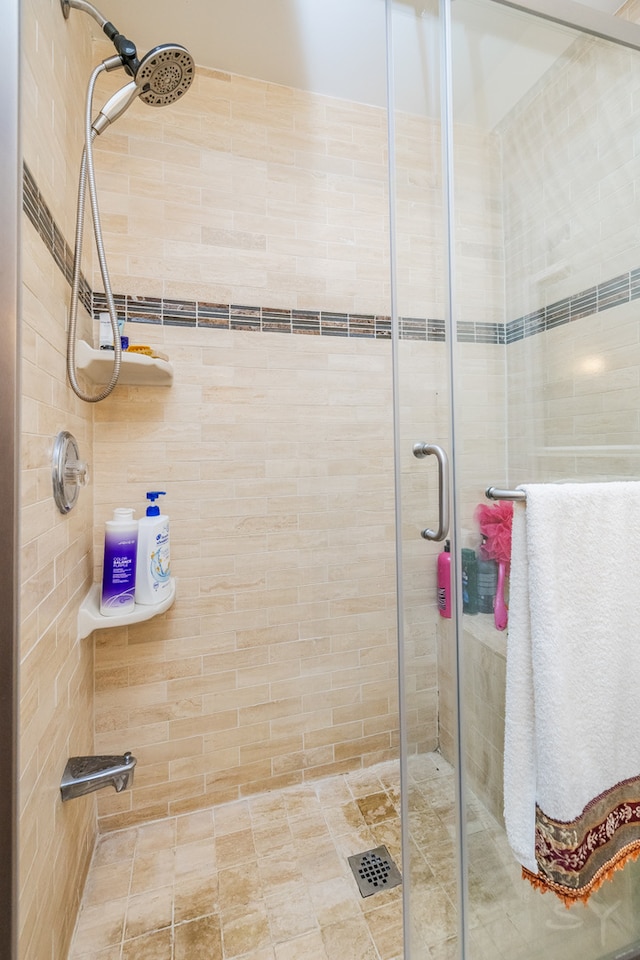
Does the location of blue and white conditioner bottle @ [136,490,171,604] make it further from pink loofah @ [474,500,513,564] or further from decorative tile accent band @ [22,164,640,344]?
pink loofah @ [474,500,513,564]

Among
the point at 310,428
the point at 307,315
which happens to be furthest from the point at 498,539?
the point at 307,315

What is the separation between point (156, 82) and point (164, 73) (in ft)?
0.12

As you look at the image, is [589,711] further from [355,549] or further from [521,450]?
[355,549]

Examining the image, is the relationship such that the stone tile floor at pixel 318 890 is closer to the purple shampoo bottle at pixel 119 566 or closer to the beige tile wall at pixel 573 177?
the purple shampoo bottle at pixel 119 566

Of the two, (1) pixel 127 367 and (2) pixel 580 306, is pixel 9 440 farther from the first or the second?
(2) pixel 580 306

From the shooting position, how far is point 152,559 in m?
1.30

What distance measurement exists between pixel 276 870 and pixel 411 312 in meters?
1.56

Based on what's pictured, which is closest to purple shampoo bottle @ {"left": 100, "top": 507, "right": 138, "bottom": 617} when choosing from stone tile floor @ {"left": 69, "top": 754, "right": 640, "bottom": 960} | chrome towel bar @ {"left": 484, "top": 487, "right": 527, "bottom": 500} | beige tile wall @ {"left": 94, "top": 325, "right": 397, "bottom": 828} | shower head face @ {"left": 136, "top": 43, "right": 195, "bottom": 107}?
beige tile wall @ {"left": 94, "top": 325, "right": 397, "bottom": 828}

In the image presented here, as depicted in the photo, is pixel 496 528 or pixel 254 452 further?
pixel 254 452

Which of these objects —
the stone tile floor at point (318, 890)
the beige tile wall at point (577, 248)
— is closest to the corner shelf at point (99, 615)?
the stone tile floor at point (318, 890)

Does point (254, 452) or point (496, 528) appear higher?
point (254, 452)

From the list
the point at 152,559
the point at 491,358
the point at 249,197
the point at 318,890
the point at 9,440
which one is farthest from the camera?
the point at 249,197

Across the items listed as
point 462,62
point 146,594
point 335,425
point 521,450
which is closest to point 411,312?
point 521,450

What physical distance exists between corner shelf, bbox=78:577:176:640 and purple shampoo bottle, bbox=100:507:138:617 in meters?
0.02
